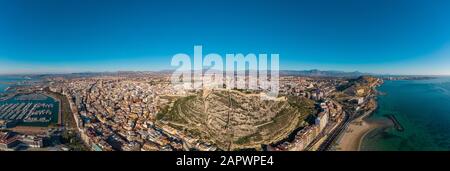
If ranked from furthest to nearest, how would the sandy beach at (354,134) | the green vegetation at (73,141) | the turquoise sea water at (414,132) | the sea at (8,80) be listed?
the sea at (8,80) → the turquoise sea water at (414,132) → the sandy beach at (354,134) → the green vegetation at (73,141)

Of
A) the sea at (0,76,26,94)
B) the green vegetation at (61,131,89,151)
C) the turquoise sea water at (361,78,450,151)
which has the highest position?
the sea at (0,76,26,94)

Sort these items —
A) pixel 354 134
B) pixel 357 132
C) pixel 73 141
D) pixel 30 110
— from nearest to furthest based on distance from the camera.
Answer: pixel 73 141
pixel 354 134
pixel 357 132
pixel 30 110

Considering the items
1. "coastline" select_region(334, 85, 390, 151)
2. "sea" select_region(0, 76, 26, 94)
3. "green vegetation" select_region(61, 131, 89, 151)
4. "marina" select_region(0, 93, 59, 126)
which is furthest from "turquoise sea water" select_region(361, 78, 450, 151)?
"sea" select_region(0, 76, 26, 94)

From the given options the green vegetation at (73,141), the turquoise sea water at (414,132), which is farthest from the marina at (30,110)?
the turquoise sea water at (414,132)

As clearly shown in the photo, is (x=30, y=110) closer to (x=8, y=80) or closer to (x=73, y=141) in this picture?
(x=73, y=141)

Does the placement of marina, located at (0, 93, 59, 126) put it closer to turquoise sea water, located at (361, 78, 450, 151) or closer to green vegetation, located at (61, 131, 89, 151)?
green vegetation, located at (61, 131, 89, 151)

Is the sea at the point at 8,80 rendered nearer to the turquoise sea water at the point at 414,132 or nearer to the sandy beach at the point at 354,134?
the sandy beach at the point at 354,134

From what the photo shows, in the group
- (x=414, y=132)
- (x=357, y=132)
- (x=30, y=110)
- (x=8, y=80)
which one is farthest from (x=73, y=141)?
(x=8, y=80)

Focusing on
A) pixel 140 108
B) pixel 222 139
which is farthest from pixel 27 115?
pixel 222 139

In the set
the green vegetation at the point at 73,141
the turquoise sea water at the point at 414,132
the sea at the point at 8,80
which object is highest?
the sea at the point at 8,80

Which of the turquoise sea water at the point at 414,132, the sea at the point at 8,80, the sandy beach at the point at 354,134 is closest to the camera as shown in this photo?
the sandy beach at the point at 354,134
